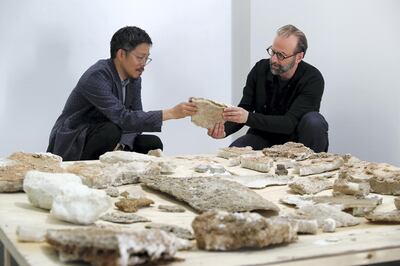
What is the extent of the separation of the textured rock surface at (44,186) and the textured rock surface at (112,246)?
0.50 metres

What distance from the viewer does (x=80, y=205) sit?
184 cm

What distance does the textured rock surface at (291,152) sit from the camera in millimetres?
3203

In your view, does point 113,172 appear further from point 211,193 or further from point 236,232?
point 236,232

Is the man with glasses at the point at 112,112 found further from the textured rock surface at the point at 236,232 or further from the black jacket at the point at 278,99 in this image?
the textured rock surface at the point at 236,232

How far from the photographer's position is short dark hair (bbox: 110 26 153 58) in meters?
3.90

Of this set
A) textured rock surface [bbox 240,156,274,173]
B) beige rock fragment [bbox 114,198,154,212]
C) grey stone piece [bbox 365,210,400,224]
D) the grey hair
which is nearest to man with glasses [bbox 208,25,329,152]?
the grey hair

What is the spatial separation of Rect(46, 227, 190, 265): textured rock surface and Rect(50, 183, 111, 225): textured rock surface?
0.93 ft

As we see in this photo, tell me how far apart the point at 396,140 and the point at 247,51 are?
1.49 meters

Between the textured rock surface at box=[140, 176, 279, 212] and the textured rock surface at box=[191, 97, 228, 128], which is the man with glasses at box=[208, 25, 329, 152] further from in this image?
the textured rock surface at box=[140, 176, 279, 212]

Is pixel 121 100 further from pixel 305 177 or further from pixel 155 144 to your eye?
pixel 305 177

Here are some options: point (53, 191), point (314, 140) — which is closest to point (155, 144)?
point (314, 140)

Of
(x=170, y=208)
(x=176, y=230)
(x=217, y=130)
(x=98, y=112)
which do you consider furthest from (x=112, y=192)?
(x=98, y=112)

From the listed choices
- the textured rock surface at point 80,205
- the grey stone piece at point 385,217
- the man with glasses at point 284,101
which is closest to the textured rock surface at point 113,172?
the textured rock surface at point 80,205

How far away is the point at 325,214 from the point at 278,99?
2316 mm
